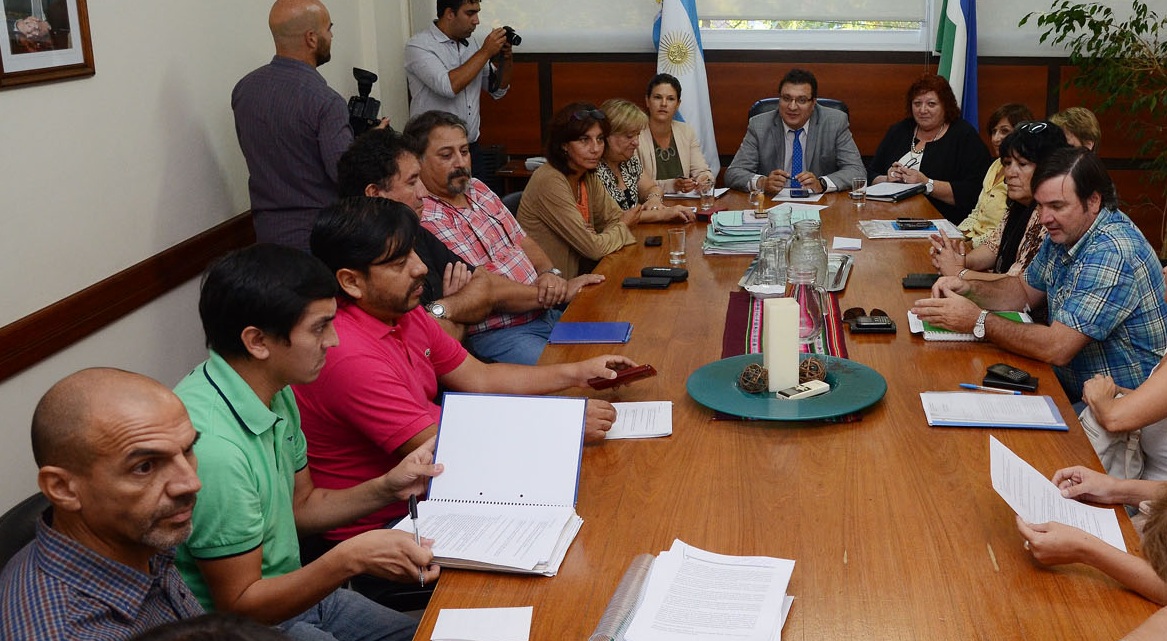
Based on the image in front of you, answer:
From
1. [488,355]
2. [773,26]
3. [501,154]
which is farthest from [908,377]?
[773,26]

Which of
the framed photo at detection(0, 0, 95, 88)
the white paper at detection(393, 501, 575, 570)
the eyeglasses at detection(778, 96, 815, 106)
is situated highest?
the framed photo at detection(0, 0, 95, 88)

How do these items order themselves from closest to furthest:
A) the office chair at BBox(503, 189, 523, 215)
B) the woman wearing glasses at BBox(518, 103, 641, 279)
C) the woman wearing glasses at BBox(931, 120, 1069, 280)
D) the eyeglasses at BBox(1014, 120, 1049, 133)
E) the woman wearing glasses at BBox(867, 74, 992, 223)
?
the woman wearing glasses at BBox(931, 120, 1069, 280)
the eyeglasses at BBox(1014, 120, 1049, 133)
the woman wearing glasses at BBox(518, 103, 641, 279)
the office chair at BBox(503, 189, 523, 215)
the woman wearing glasses at BBox(867, 74, 992, 223)

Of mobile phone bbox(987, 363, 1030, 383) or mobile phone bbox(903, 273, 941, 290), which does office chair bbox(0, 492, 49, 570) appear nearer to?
mobile phone bbox(987, 363, 1030, 383)

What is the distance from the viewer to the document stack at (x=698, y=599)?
1.35 metres

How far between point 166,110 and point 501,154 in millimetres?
2543

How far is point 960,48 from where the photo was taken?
568cm

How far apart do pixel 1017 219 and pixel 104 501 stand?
3.02 meters

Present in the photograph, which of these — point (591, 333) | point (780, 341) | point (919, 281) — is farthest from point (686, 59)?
point (780, 341)

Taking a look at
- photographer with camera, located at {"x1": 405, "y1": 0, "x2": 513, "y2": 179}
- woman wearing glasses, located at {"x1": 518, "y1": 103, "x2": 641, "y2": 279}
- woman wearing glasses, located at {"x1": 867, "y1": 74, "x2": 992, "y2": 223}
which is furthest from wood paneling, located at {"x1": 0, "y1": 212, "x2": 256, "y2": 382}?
woman wearing glasses, located at {"x1": 867, "y1": 74, "x2": 992, "y2": 223}

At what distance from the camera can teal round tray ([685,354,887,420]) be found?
6.57ft

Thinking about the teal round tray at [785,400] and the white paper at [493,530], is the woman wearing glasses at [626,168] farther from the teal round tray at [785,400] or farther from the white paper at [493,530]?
the white paper at [493,530]

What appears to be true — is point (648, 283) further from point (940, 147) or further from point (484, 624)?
point (940, 147)

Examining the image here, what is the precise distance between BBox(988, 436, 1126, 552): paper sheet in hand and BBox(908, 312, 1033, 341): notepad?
2.61 feet

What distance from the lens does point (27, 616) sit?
1218 mm
